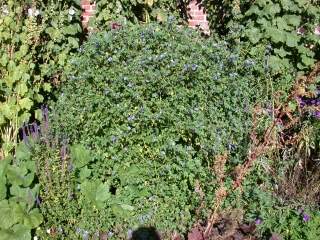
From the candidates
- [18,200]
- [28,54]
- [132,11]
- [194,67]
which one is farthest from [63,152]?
[132,11]

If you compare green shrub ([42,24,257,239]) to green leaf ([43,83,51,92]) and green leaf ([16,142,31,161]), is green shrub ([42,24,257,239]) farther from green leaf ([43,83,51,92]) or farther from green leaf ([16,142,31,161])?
green leaf ([43,83,51,92])

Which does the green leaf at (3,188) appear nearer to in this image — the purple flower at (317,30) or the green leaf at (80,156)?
the green leaf at (80,156)

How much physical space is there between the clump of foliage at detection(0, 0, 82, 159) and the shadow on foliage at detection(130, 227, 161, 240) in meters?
1.74

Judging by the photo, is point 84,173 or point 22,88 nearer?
point 84,173

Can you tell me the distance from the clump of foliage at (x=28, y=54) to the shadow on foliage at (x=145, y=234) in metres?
1.74

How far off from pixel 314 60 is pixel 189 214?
8.89 feet

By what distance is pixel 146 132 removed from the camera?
4.20 metres

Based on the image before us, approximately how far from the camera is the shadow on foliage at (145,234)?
3811 millimetres

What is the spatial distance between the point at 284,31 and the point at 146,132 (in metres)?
2.39

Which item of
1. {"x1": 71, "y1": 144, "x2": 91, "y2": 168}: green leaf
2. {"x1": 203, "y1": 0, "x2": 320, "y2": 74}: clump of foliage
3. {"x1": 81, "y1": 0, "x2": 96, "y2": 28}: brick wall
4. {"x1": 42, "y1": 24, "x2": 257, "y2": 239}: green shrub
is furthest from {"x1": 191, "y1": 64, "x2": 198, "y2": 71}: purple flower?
{"x1": 81, "y1": 0, "x2": 96, "y2": 28}: brick wall

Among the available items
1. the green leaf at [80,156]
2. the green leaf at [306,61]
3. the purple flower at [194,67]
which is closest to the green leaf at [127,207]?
the green leaf at [80,156]

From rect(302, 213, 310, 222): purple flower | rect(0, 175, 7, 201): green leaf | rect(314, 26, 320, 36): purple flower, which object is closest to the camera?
rect(0, 175, 7, 201): green leaf

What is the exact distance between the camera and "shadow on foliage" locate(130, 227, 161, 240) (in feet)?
12.5

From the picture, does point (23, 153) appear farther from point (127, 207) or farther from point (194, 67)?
point (194, 67)
